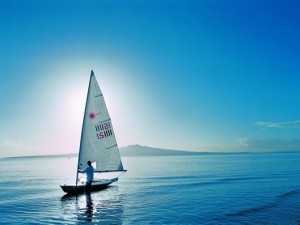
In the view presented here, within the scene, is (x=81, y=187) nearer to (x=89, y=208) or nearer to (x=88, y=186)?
(x=88, y=186)

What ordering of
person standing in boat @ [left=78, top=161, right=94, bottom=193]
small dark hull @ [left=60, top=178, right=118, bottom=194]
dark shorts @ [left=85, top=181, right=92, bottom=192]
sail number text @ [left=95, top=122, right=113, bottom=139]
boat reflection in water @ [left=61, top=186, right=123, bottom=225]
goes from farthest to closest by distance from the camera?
1. sail number text @ [left=95, top=122, right=113, bottom=139]
2. small dark hull @ [left=60, top=178, right=118, bottom=194]
3. dark shorts @ [left=85, top=181, right=92, bottom=192]
4. person standing in boat @ [left=78, top=161, right=94, bottom=193]
5. boat reflection in water @ [left=61, top=186, right=123, bottom=225]

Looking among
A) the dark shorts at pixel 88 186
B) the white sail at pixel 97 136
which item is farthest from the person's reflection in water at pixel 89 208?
the white sail at pixel 97 136

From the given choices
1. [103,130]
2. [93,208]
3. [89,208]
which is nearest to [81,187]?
[89,208]

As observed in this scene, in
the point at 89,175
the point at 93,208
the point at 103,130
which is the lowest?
the point at 93,208

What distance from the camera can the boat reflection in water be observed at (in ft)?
90.8

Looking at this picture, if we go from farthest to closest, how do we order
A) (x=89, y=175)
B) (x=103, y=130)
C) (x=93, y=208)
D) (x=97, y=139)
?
1. (x=103, y=130)
2. (x=97, y=139)
3. (x=89, y=175)
4. (x=93, y=208)

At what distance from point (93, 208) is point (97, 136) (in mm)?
12731

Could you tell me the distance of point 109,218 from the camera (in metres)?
28.0

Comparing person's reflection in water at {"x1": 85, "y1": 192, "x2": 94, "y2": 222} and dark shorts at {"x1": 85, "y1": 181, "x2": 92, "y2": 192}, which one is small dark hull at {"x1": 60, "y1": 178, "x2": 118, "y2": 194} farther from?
person's reflection in water at {"x1": 85, "y1": 192, "x2": 94, "y2": 222}

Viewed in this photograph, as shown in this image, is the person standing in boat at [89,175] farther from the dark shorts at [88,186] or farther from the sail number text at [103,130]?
the sail number text at [103,130]

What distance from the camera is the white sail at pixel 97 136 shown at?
41.9m

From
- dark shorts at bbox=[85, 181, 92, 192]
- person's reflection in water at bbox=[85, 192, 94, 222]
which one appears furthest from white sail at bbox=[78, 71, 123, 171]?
person's reflection in water at bbox=[85, 192, 94, 222]

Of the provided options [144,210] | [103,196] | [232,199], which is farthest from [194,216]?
[103,196]

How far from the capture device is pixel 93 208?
32750mm
